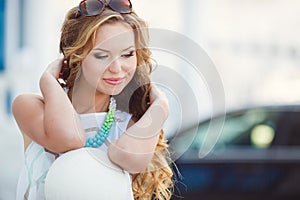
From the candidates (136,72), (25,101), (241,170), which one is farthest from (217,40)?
(25,101)

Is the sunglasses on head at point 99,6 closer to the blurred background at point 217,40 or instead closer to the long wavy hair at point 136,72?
the long wavy hair at point 136,72

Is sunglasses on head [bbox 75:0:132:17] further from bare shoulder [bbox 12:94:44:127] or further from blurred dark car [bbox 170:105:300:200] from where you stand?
blurred dark car [bbox 170:105:300:200]

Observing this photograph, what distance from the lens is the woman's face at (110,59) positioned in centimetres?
243

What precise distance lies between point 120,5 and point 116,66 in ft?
0.63

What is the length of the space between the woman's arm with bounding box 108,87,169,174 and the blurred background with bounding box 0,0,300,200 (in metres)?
6.34

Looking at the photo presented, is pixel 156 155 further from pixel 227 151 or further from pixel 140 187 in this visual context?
pixel 227 151

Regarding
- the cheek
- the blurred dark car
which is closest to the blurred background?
the blurred dark car

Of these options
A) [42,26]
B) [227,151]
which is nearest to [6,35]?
[42,26]

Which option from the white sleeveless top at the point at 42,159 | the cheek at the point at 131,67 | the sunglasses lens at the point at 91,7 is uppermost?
the sunglasses lens at the point at 91,7

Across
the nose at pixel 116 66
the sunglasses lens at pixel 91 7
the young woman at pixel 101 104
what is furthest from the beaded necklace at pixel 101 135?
the sunglasses lens at pixel 91 7

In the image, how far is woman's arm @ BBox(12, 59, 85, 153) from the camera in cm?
238

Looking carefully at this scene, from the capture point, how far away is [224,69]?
9766 mm

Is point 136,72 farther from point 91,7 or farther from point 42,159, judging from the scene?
point 42,159

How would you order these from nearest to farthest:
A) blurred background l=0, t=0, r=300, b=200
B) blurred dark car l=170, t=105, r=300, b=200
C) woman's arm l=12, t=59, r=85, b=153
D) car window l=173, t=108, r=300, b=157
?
woman's arm l=12, t=59, r=85, b=153 → blurred dark car l=170, t=105, r=300, b=200 → car window l=173, t=108, r=300, b=157 → blurred background l=0, t=0, r=300, b=200
